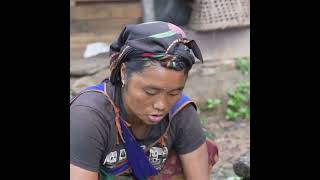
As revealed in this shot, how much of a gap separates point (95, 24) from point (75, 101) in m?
3.45

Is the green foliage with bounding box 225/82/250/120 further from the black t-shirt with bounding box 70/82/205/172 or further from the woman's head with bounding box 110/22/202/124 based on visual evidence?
the woman's head with bounding box 110/22/202/124

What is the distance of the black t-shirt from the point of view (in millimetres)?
2471

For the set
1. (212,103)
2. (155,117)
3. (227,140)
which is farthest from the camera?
(212,103)

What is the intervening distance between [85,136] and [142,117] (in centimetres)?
28

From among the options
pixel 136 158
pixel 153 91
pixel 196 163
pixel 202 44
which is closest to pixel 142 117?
pixel 153 91

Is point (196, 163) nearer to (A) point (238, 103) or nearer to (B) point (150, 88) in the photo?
(B) point (150, 88)

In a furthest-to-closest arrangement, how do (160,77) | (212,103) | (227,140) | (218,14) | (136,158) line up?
(212,103), (218,14), (227,140), (136,158), (160,77)

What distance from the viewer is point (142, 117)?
248 centimetres

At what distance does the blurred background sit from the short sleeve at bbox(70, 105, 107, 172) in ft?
9.59

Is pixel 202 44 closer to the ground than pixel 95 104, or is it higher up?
closer to the ground

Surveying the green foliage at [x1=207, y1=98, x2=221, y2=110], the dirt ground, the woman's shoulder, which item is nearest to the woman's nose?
the woman's shoulder
